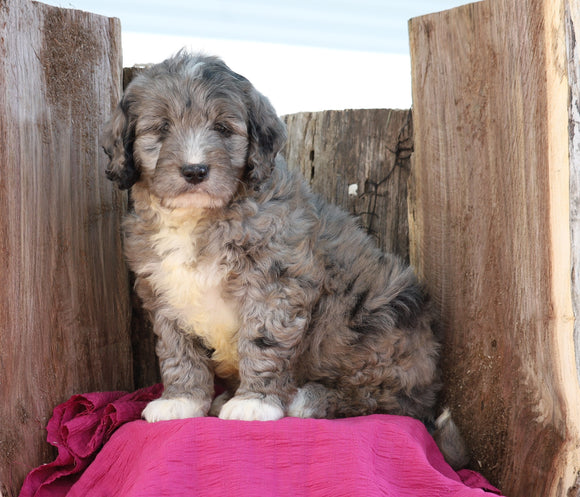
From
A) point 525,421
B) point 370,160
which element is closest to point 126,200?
point 370,160

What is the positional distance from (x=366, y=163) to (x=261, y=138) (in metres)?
1.10

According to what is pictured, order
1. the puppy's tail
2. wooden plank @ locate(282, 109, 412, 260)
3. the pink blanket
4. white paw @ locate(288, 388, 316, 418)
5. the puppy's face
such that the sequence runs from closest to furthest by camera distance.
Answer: the pink blanket → the puppy's face → white paw @ locate(288, 388, 316, 418) → the puppy's tail → wooden plank @ locate(282, 109, 412, 260)

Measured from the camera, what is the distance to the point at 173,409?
3359 millimetres

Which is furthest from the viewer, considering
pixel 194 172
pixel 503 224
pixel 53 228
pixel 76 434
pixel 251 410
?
pixel 53 228

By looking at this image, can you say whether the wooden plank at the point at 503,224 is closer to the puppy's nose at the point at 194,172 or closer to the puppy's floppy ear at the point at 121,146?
the puppy's nose at the point at 194,172

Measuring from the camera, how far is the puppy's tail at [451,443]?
3500 mm

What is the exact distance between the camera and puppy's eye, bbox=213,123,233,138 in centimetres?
325

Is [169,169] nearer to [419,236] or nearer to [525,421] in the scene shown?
[419,236]

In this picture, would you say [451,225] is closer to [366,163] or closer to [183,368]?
[366,163]

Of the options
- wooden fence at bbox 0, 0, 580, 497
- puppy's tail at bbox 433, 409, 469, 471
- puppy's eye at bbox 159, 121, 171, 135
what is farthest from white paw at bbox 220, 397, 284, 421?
puppy's eye at bbox 159, 121, 171, 135

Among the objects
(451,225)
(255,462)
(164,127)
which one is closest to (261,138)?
(164,127)

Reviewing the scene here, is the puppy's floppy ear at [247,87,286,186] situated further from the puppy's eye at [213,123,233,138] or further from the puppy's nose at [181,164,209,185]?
the puppy's nose at [181,164,209,185]

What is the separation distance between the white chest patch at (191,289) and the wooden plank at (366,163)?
4.18 ft

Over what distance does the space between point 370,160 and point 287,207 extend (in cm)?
102
